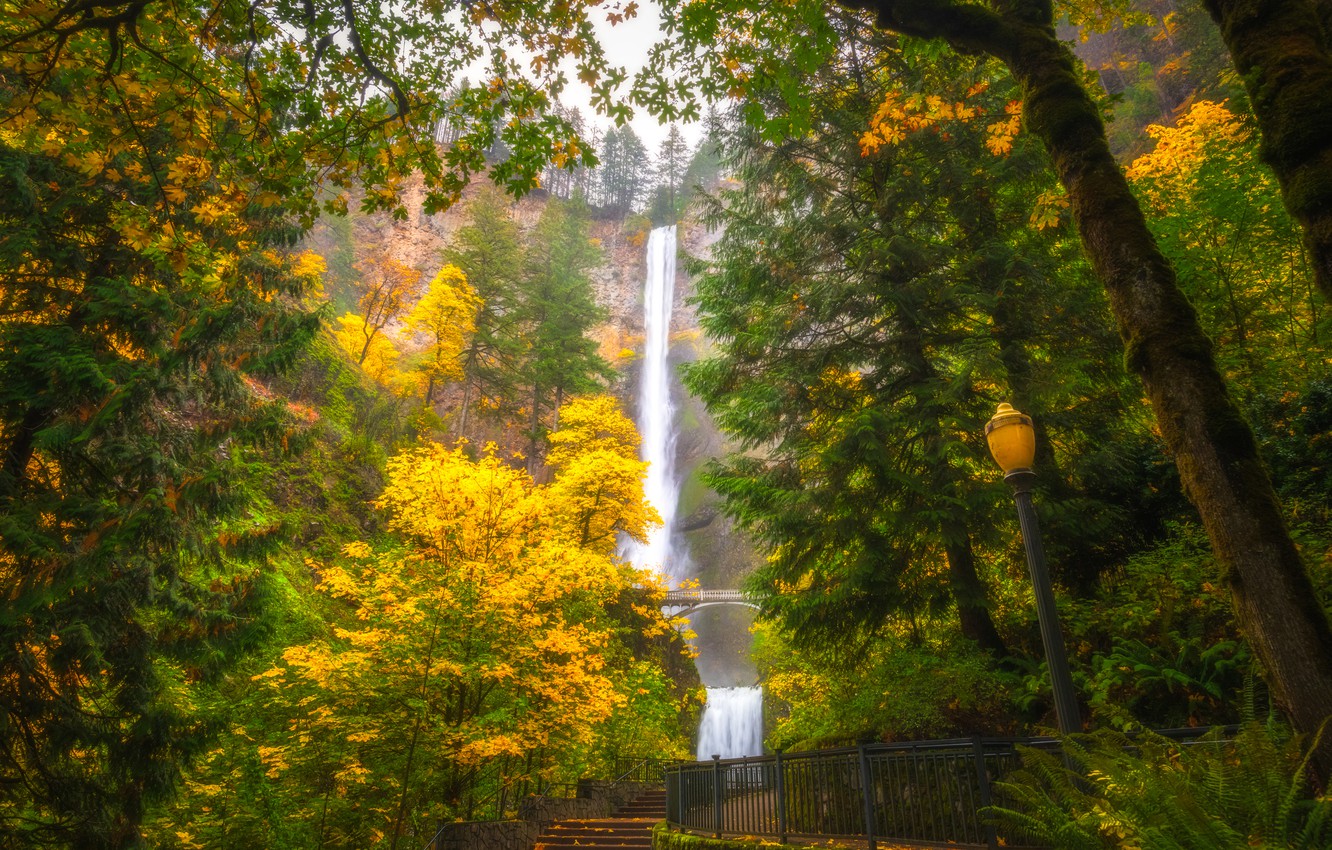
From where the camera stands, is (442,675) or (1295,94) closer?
(1295,94)

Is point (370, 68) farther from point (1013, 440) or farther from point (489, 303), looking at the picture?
point (489, 303)

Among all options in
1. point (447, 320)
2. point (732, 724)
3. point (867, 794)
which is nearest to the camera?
point (867, 794)

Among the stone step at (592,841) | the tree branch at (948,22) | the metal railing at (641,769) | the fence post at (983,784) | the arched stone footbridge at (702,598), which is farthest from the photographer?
the arched stone footbridge at (702,598)

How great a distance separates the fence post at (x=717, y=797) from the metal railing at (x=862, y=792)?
0.01 m

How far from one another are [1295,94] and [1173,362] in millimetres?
1241

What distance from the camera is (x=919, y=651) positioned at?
9289 millimetres

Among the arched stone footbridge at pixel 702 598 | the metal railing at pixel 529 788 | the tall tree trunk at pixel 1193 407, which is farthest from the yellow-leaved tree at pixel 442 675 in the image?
the arched stone footbridge at pixel 702 598

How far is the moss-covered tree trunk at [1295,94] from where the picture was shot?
2.67m

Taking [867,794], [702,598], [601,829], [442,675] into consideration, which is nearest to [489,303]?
[702,598]

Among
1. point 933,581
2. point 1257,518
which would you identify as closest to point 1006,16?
point 1257,518

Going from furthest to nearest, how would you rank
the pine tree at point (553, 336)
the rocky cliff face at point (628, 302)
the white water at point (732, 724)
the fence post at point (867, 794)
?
the rocky cliff face at point (628, 302) → the pine tree at point (553, 336) → the white water at point (732, 724) → the fence post at point (867, 794)

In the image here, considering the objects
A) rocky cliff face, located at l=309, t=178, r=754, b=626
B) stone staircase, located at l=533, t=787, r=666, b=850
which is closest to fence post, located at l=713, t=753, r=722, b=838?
stone staircase, located at l=533, t=787, r=666, b=850

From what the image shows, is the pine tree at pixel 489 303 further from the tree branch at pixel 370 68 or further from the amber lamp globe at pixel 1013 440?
the amber lamp globe at pixel 1013 440

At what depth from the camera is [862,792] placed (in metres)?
6.06
